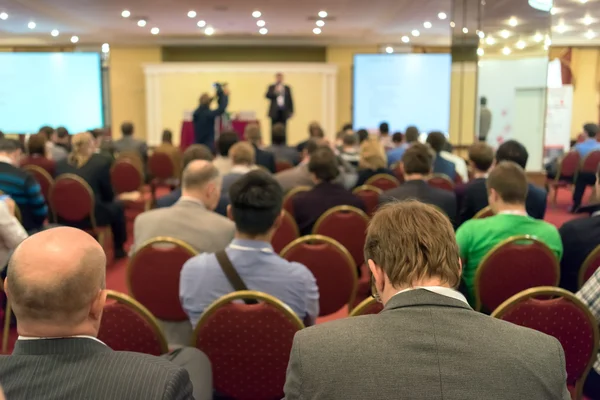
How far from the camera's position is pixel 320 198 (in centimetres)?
461

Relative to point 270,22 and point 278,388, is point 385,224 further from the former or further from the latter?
point 270,22

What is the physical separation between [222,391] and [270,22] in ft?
41.0

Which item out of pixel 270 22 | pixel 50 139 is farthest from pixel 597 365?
pixel 270 22

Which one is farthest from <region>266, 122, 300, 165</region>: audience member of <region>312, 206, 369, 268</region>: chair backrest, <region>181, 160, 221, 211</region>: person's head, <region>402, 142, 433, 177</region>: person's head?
<region>181, 160, 221, 211</region>: person's head

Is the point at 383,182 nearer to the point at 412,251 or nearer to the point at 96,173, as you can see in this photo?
the point at 96,173

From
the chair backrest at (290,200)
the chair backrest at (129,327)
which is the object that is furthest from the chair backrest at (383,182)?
the chair backrest at (129,327)

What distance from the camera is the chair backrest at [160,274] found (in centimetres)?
311

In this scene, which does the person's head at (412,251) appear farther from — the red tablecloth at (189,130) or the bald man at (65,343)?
the red tablecloth at (189,130)

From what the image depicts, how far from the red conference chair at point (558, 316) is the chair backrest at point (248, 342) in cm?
78

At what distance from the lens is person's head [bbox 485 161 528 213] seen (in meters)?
3.29

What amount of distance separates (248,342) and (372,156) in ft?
14.2

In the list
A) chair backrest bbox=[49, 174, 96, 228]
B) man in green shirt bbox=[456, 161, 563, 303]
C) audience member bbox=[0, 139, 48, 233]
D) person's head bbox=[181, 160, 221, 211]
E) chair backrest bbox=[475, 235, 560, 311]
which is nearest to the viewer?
chair backrest bbox=[475, 235, 560, 311]

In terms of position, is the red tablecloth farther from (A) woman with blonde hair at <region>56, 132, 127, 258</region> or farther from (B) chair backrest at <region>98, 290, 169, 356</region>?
(B) chair backrest at <region>98, 290, 169, 356</region>

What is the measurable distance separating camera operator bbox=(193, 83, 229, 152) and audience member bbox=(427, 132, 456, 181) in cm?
579
